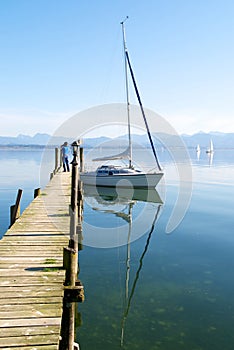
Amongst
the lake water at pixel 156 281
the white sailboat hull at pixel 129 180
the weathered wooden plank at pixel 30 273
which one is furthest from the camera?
the white sailboat hull at pixel 129 180

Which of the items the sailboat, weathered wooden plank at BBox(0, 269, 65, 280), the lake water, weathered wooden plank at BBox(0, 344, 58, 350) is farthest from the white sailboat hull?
weathered wooden plank at BBox(0, 344, 58, 350)

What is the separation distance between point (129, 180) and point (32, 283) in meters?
26.5

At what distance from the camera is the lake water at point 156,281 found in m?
8.29

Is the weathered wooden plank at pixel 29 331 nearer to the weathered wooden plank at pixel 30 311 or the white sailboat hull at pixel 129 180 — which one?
the weathered wooden plank at pixel 30 311

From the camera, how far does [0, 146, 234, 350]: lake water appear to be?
8289 millimetres

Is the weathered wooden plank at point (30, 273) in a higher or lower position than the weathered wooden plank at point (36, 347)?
higher

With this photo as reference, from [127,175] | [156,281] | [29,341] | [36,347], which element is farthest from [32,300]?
[127,175]

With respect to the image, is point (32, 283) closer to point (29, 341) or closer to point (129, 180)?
point (29, 341)

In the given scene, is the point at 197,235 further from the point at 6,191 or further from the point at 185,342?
the point at 6,191

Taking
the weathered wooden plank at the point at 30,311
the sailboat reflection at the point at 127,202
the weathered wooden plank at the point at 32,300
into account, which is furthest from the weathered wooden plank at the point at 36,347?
the sailboat reflection at the point at 127,202

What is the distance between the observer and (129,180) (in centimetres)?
3262

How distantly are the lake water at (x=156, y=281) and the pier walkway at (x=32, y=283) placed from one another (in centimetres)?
232

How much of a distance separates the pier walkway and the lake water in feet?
7.60

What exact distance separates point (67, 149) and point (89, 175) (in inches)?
308
